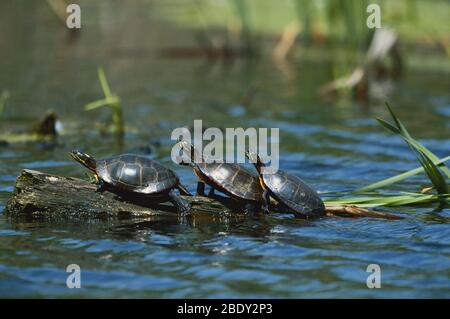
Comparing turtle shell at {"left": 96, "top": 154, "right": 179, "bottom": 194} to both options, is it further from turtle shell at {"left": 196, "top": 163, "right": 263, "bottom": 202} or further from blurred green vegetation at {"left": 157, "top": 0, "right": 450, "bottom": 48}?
blurred green vegetation at {"left": 157, "top": 0, "right": 450, "bottom": 48}

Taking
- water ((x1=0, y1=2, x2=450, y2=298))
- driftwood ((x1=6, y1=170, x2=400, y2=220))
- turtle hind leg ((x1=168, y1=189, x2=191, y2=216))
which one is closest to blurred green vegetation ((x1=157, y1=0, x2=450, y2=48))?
water ((x1=0, y1=2, x2=450, y2=298))

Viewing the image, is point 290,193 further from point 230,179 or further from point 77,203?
point 77,203

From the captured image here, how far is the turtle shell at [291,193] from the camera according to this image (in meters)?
6.20

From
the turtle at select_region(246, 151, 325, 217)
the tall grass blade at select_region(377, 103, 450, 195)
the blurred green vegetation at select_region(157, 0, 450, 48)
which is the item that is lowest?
the turtle at select_region(246, 151, 325, 217)

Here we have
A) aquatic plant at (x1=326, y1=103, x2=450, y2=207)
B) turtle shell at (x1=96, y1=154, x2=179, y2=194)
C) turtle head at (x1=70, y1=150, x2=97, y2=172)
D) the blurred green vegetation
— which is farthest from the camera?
the blurred green vegetation

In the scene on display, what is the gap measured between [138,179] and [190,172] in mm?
2373

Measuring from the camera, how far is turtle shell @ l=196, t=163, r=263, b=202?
20.2 ft

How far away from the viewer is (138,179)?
607 centimetres

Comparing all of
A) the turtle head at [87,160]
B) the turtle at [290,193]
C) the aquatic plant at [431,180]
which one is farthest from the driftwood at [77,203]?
the aquatic plant at [431,180]

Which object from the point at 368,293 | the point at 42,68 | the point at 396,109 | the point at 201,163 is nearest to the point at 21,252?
the point at 201,163

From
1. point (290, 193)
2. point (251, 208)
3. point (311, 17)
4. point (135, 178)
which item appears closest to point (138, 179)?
point (135, 178)

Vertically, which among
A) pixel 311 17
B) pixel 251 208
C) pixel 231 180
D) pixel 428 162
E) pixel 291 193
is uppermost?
pixel 311 17

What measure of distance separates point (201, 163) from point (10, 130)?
4546 millimetres
